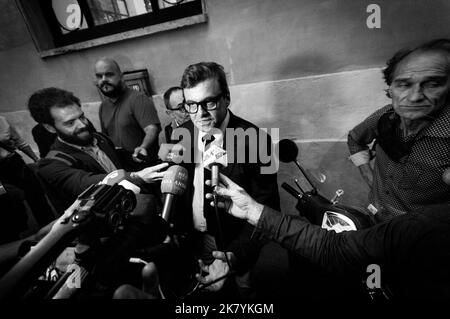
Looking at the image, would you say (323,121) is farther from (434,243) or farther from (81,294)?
(81,294)

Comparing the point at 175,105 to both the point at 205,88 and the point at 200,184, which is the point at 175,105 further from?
the point at 200,184

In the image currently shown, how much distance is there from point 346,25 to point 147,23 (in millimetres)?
2616

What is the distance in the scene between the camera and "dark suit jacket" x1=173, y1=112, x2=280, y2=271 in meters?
1.57

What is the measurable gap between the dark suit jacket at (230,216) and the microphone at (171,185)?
0.38 m

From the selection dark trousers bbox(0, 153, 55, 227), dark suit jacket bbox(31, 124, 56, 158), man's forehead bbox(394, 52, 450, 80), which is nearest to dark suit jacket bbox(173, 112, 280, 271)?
man's forehead bbox(394, 52, 450, 80)

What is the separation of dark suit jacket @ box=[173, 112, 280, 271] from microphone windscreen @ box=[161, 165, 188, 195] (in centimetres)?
38

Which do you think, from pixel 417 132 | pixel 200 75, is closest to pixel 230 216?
Answer: pixel 200 75

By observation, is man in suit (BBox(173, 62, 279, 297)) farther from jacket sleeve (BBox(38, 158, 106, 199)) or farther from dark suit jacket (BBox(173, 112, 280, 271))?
jacket sleeve (BBox(38, 158, 106, 199))

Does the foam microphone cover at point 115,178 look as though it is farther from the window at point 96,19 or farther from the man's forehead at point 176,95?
the window at point 96,19

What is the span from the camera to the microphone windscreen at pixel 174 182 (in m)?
1.20

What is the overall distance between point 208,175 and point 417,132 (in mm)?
1490

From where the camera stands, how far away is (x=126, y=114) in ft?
8.89
